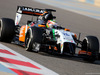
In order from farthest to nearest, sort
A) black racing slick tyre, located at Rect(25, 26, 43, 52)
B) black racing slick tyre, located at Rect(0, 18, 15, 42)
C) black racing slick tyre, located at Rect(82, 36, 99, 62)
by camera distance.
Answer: black racing slick tyre, located at Rect(0, 18, 15, 42), black racing slick tyre, located at Rect(82, 36, 99, 62), black racing slick tyre, located at Rect(25, 26, 43, 52)

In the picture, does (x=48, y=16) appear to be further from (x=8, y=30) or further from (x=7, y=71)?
(x=7, y=71)

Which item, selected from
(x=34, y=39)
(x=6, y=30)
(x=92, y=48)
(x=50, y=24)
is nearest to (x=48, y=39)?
(x=34, y=39)

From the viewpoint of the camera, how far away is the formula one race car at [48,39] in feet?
28.8

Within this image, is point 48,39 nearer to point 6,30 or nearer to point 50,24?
point 50,24

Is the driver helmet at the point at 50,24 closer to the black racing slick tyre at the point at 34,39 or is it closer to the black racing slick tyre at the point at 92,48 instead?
the black racing slick tyre at the point at 34,39

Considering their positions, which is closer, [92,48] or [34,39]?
[34,39]

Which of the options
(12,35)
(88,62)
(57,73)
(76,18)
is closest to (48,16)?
(12,35)

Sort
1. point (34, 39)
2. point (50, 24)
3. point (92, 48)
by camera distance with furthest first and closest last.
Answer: point (50, 24)
point (92, 48)
point (34, 39)

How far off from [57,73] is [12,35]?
154 inches

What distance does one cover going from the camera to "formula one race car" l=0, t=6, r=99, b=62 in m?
8.79

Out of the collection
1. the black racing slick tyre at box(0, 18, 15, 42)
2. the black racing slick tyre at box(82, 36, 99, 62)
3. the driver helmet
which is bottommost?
the black racing slick tyre at box(82, 36, 99, 62)

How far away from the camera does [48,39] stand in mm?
9312

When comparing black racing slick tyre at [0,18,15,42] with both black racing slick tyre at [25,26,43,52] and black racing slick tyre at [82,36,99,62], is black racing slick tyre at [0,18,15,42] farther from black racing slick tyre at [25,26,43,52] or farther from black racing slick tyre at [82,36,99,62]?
black racing slick tyre at [82,36,99,62]

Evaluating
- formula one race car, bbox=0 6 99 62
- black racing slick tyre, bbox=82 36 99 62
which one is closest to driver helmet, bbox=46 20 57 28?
formula one race car, bbox=0 6 99 62
